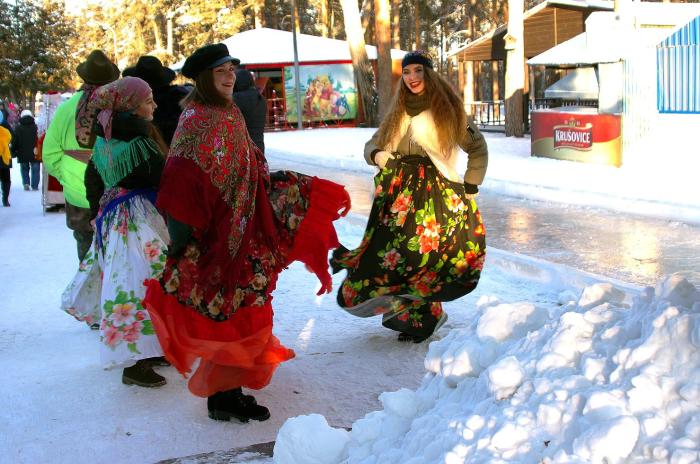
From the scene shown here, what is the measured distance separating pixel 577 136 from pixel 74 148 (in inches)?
450

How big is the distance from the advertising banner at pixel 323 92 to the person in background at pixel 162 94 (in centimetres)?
2909

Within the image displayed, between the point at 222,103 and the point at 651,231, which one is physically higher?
the point at 222,103

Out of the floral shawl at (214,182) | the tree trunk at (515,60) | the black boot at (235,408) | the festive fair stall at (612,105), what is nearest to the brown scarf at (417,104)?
the floral shawl at (214,182)

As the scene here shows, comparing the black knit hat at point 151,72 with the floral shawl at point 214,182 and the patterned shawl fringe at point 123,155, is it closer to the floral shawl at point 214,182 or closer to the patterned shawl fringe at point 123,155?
the patterned shawl fringe at point 123,155

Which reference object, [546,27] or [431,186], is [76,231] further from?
[546,27]

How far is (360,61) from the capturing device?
3139cm

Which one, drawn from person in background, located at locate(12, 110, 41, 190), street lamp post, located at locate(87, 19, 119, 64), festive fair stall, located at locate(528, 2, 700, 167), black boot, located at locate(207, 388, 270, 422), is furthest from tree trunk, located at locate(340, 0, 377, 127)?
street lamp post, located at locate(87, 19, 119, 64)

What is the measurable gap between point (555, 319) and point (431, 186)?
94.5 inches

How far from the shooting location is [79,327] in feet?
20.4

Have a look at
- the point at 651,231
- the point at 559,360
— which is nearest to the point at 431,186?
the point at 559,360

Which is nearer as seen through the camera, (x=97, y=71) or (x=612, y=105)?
(x=97, y=71)

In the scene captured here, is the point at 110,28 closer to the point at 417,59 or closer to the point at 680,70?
the point at 680,70

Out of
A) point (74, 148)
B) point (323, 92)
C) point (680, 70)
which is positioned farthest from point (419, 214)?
point (323, 92)

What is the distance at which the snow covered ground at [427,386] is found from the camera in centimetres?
233
